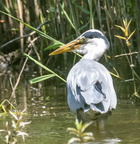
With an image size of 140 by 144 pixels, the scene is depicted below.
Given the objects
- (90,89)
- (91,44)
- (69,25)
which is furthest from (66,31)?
(90,89)

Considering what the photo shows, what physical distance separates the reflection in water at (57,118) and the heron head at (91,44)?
71 centimetres

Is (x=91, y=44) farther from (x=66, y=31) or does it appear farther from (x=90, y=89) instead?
(x=66, y=31)

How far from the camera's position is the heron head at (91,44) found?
19.6 feet

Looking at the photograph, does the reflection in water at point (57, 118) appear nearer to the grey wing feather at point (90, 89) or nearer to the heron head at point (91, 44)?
the grey wing feather at point (90, 89)

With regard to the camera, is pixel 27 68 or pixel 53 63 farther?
pixel 27 68

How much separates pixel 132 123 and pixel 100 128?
1.20 feet

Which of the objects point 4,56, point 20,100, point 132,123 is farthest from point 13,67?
point 132,123

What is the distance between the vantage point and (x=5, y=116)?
5.77 m

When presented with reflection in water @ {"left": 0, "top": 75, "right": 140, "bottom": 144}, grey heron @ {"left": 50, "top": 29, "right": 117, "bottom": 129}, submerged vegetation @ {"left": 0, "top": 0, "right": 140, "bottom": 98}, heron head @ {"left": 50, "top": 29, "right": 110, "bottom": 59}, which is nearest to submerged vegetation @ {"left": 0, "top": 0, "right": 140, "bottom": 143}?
submerged vegetation @ {"left": 0, "top": 0, "right": 140, "bottom": 98}

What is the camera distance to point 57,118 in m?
5.60

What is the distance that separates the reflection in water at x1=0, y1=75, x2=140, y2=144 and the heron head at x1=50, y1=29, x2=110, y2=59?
71cm

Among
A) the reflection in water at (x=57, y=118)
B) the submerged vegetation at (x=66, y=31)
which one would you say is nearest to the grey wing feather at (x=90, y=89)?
the reflection in water at (x=57, y=118)

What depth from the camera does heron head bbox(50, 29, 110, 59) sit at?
596 centimetres

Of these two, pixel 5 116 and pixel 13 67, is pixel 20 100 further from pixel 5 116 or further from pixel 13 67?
pixel 13 67
